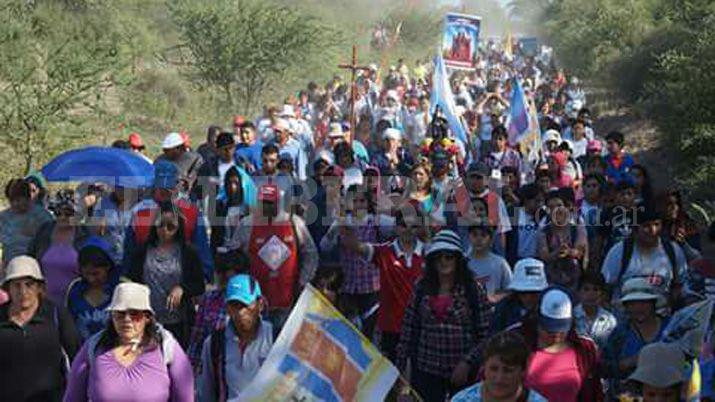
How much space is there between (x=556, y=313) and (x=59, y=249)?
408 cm

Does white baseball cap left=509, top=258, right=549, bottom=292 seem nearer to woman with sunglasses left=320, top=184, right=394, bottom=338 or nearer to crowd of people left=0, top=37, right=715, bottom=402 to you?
crowd of people left=0, top=37, right=715, bottom=402

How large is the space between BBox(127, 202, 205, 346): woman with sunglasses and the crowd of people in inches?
0.4

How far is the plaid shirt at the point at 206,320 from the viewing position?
6.51 meters

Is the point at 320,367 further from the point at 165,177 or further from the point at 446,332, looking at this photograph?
the point at 165,177

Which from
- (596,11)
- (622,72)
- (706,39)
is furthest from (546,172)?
(596,11)

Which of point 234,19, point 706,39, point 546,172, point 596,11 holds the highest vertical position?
point 596,11

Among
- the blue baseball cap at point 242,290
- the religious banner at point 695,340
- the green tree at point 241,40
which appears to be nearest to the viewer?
the religious banner at point 695,340

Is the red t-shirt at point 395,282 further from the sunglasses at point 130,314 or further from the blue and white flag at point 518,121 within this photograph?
the blue and white flag at point 518,121

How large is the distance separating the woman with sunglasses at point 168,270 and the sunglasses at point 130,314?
2218mm

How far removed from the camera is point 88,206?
9.58m

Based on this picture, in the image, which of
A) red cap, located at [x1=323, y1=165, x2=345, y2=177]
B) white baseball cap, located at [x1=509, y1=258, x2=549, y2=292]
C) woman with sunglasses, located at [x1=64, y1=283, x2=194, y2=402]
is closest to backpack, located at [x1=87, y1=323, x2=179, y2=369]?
woman with sunglasses, located at [x1=64, y1=283, x2=194, y2=402]

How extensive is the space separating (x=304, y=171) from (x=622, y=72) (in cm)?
1861

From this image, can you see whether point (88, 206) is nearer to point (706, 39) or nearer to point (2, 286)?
point (2, 286)

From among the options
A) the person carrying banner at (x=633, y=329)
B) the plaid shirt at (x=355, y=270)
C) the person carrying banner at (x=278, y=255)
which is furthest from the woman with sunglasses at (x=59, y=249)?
the person carrying banner at (x=633, y=329)
